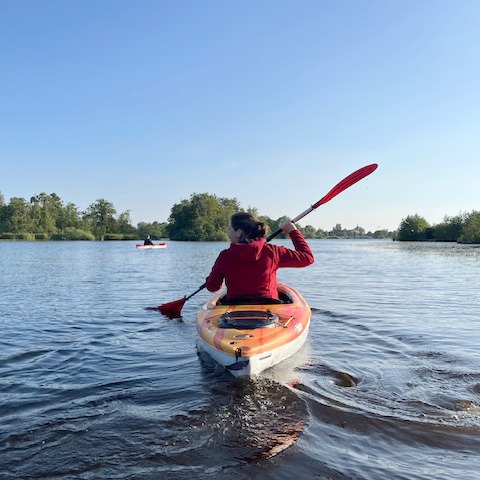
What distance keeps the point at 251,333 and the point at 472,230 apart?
208 ft

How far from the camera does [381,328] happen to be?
27.4 feet

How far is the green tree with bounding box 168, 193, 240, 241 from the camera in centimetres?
9356

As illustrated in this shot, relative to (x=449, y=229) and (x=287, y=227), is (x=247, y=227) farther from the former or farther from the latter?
(x=449, y=229)

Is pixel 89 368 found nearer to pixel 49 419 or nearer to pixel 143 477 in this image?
pixel 49 419

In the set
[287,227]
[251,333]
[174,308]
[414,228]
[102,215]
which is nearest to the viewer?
[251,333]

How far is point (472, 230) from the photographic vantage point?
2377 inches

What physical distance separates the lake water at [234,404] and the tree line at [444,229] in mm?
58188

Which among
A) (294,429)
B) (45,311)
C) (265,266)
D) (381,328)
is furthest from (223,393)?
(45,311)

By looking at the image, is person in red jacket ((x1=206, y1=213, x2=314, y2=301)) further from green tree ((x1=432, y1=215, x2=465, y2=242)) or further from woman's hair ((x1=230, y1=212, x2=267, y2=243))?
green tree ((x1=432, y1=215, x2=465, y2=242))

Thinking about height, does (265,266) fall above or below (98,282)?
above

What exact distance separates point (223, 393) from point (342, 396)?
3.89ft

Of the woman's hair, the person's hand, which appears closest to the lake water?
the woman's hair

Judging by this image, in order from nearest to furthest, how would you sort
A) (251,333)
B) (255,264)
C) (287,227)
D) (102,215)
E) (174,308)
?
(251,333)
(255,264)
(287,227)
(174,308)
(102,215)

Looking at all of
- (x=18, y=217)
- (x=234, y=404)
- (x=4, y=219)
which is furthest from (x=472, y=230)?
(x=4, y=219)
